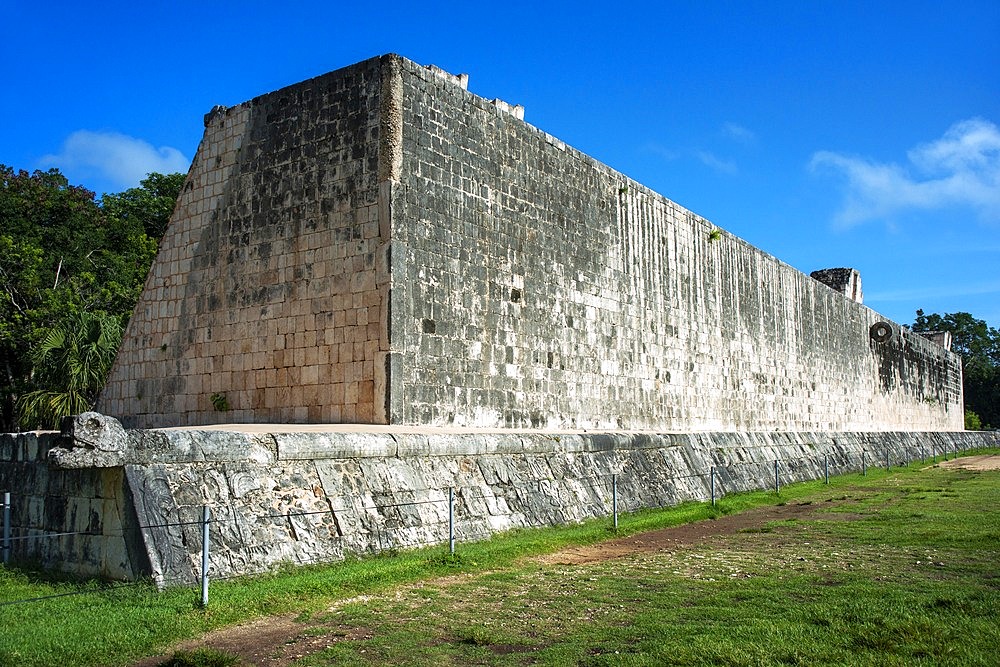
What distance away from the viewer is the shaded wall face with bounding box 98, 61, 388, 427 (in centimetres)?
1202

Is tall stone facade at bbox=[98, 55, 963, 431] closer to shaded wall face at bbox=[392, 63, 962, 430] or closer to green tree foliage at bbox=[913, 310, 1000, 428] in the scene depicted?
shaded wall face at bbox=[392, 63, 962, 430]

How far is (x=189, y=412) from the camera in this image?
13867 mm

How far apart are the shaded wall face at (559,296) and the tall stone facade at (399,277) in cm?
4

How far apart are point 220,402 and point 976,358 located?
2574 inches

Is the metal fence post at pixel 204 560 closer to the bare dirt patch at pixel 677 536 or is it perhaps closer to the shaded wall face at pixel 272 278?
the bare dirt patch at pixel 677 536

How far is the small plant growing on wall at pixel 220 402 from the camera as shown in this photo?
13312mm

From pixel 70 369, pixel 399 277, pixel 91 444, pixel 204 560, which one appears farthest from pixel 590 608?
pixel 70 369

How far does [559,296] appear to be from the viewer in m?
15.1

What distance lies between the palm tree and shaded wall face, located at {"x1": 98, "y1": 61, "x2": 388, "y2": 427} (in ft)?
5.16

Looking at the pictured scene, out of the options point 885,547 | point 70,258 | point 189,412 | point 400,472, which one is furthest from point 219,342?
point 70,258

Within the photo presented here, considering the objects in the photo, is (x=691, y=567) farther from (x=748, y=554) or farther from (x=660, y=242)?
(x=660, y=242)

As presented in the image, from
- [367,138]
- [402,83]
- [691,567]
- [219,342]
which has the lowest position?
[691,567]

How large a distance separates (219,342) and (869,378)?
24.9m

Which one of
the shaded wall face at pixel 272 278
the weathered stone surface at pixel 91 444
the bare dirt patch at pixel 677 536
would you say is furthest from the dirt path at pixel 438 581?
the shaded wall face at pixel 272 278
